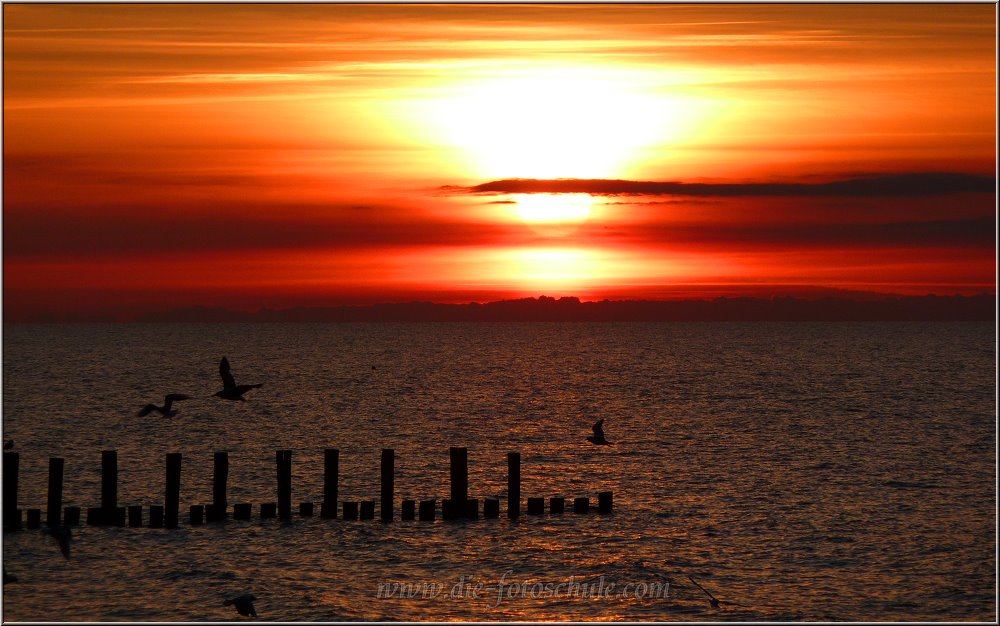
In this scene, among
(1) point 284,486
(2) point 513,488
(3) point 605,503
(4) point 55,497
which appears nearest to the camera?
(4) point 55,497

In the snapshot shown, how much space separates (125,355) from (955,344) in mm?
132985

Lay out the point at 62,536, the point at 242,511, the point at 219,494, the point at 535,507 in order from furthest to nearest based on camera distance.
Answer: the point at 535,507 < the point at 242,511 < the point at 219,494 < the point at 62,536

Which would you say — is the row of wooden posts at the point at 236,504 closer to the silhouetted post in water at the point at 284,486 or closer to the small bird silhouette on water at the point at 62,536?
the silhouetted post in water at the point at 284,486

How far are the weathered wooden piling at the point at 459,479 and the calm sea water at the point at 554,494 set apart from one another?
65 cm

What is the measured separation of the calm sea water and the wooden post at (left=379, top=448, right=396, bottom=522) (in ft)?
1.96

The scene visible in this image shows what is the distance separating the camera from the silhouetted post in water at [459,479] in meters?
32.4

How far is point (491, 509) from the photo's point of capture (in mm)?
33250

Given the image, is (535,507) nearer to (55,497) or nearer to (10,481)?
(55,497)

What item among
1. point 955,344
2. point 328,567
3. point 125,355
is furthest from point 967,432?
point 955,344

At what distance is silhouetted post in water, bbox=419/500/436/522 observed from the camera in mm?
32562

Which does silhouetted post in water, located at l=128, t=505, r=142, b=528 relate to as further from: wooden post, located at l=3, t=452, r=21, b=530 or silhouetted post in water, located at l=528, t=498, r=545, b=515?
silhouetted post in water, located at l=528, t=498, r=545, b=515

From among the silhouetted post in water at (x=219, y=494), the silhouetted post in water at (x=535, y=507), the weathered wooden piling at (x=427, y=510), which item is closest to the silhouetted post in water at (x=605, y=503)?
the silhouetted post in water at (x=535, y=507)

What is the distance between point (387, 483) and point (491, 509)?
3.10 meters

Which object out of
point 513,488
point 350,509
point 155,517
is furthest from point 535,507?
point 155,517
